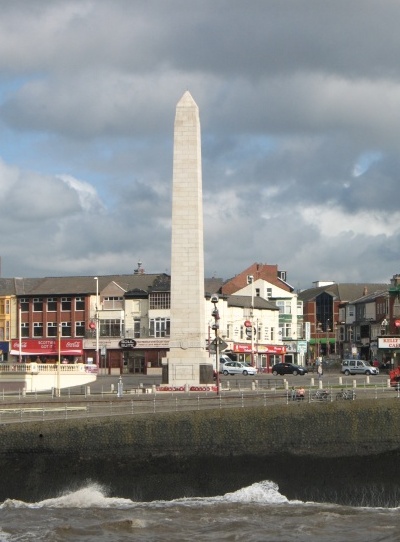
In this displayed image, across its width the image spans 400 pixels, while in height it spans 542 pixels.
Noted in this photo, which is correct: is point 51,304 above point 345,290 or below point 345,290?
below

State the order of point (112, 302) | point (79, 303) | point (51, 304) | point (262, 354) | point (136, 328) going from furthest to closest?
point (262, 354), point (51, 304), point (112, 302), point (79, 303), point (136, 328)

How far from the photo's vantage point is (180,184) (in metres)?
64.4

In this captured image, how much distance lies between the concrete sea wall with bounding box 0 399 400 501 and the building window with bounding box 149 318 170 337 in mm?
84216

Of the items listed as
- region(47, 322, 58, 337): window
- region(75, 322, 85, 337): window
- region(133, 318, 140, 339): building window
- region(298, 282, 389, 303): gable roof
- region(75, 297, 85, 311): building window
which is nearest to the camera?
region(133, 318, 140, 339): building window

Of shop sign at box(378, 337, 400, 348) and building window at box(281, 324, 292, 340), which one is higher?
building window at box(281, 324, 292, 340)

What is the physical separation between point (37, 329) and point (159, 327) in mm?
13870

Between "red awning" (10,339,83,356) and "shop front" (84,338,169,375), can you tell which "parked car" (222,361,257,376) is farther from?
"red awning" (10,339,83,356)

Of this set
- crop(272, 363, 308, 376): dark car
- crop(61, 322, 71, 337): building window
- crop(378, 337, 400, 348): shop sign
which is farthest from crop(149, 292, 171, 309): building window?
crop(378, 337, 400, 348): shop sign

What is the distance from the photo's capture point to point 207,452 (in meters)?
34.2

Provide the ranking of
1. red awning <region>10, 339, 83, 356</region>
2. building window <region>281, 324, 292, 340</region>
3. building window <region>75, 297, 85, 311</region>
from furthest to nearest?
building window <region>281, 324, 292, 340</region>
building window <region>75, 297, 85, 311</region>
red awning <region>10, 339, 83, 356</region>

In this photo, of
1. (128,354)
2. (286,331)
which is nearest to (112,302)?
(128,354)

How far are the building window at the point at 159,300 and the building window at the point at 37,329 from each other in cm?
1244

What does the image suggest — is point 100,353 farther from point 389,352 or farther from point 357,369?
point 389,352

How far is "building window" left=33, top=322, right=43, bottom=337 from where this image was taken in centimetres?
12381
